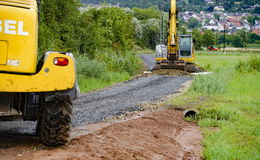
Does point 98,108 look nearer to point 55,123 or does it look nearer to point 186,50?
point 55,123

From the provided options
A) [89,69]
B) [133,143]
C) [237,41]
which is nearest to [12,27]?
[133,143]

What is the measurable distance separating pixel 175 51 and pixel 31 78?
1214 inches

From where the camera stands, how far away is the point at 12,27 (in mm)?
6418

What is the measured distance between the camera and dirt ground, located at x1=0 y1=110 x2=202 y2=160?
249 inches

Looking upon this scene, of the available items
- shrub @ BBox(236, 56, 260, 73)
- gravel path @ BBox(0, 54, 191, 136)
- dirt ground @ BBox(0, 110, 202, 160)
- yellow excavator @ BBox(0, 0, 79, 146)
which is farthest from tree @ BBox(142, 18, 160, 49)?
yellow excavator @ BBox(0, 0, 79, 146)

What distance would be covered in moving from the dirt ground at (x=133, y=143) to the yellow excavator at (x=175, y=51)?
22.7 metres

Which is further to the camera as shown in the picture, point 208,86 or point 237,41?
point 237,41

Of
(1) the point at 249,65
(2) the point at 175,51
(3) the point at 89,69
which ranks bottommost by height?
(3) the point at 89,69

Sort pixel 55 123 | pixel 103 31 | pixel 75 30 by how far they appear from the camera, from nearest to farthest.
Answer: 1. pixel 55 123
2. pixel 75 30
3. pixel 103 31

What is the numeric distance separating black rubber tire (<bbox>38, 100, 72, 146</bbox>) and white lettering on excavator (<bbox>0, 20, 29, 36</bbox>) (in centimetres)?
117

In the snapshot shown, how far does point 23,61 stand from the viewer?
21.3 ft

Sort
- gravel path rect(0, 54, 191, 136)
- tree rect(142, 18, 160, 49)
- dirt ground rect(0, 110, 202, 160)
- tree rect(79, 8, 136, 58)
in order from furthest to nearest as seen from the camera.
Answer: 1. tree rect(142, 18, 160, 49)
2. tree rect(79, 8, 136, 58)
3. gravel path rect(0, 54, 191, 136)
4. dirt ground rect(0, 110, 202, 160)

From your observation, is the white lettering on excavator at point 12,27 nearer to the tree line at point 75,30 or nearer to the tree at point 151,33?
the tree line at point 75,30

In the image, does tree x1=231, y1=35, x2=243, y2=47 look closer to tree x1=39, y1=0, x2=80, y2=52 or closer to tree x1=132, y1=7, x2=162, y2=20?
tree x1=132, y1=7, x2=162, y2=20
